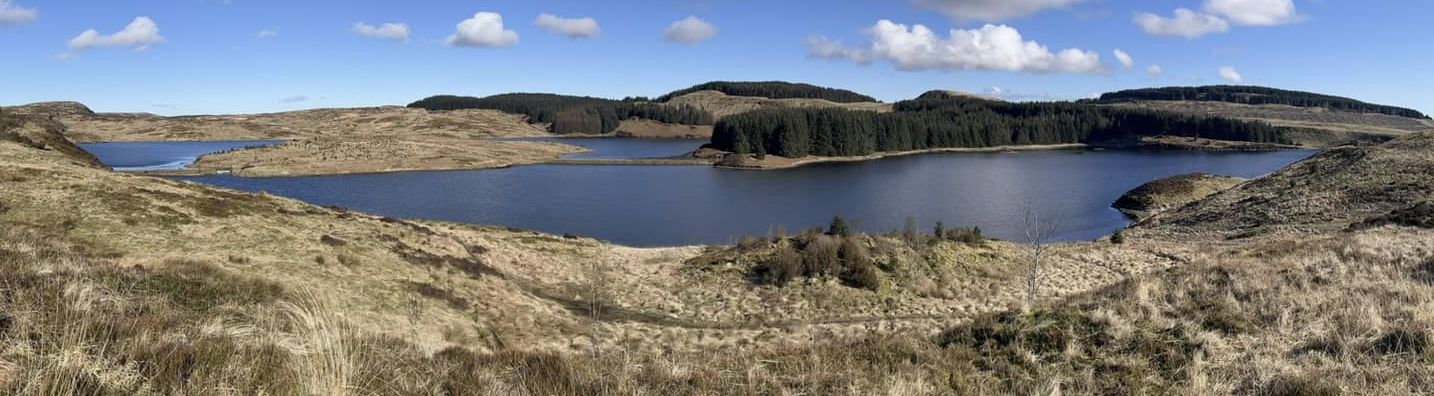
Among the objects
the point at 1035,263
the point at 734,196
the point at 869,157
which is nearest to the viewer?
the point at 1035,263

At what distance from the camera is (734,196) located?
66125mm

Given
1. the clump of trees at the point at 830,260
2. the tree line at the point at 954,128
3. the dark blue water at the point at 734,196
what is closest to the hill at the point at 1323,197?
the dark blue water at the point at 734,196

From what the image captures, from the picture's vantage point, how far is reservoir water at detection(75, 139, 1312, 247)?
4788 centimetres

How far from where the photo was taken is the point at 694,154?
391 ft

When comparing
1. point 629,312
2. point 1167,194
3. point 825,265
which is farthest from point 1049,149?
point 629,312

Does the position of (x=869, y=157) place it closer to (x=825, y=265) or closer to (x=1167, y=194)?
(x=1167, y=194)

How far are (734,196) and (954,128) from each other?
100104 mm

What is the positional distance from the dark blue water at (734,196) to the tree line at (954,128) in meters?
14.9

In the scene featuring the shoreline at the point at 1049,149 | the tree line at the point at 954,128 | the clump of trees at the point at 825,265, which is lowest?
the clump of trees at the point at 825,265

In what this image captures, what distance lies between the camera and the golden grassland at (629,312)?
5457 millimetres

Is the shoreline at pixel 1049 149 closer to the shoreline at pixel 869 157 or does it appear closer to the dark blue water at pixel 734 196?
the shoreline at pixel 869 157

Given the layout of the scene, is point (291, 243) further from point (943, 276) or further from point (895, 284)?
point (943, 276)

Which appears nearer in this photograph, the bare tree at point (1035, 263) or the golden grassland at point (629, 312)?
the golden grassland at point (629, 312)

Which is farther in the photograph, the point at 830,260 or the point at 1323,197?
the point at 1323,197
